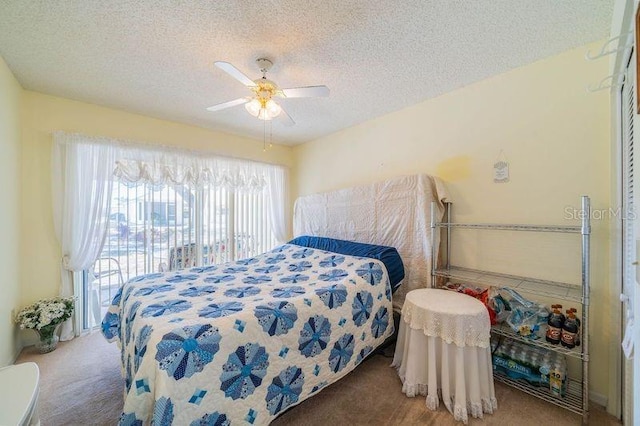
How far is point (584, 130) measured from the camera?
1.67 meters

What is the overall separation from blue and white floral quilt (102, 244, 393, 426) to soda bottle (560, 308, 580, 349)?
113cm

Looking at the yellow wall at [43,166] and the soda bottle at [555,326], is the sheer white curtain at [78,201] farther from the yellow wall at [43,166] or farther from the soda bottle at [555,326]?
the soda bottle at [555,326]

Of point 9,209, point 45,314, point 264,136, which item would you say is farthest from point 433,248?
point 9,209

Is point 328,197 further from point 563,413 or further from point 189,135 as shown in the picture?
point 563,413

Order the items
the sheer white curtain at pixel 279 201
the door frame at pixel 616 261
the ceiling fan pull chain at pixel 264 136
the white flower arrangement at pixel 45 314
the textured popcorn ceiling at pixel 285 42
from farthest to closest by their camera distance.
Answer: the sheer white curtain at pixel 279 201 < the ceiling fan pull chain at pixel 264 136 < the white flower arrangement at pixel 45 314 < the door frame at pixel 616 261 < the textured popcorn ceiling at pixel 285 42

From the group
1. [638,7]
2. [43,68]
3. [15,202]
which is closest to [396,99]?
[638,7]

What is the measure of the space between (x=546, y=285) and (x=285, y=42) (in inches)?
101

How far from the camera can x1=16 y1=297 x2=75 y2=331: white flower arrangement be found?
2.10 m

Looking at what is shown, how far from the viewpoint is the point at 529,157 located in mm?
1878

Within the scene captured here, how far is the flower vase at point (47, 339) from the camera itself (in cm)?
215

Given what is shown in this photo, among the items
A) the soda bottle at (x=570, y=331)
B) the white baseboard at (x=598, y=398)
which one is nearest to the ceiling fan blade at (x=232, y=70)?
the soda bottle at (x=570, y=331)

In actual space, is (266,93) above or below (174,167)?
above

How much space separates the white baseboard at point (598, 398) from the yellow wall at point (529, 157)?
0.08ft

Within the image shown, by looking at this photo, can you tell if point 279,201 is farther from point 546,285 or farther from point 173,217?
point 546,285
